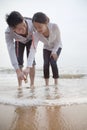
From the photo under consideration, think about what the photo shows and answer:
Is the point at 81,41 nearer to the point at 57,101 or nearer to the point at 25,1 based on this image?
the point at 25,1

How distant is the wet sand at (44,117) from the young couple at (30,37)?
1.03 ft

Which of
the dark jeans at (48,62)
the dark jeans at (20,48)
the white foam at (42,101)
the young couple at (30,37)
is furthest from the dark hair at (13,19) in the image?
the dark jeans at (48,62)

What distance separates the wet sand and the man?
1.03ft

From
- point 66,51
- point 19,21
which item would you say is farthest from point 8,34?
point 66,51

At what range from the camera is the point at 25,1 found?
9.58m

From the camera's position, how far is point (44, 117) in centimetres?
214

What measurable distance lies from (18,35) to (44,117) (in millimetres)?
1103

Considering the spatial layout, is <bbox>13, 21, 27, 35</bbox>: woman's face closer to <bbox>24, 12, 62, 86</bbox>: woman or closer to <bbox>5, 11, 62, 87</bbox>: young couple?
<bbox>5, 11, 62, 87</bbox>: young couple

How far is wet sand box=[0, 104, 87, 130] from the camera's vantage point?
1.91 metres

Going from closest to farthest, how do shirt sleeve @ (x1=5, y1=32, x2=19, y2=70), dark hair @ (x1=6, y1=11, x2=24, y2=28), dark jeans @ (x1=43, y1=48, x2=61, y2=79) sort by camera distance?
dark hair @ (x1=6, y1=11, x2=24, y2=28) → shirt sleeve @ (x1=5, y1=32, x2=19, y2=70) → dark jeans @ (x1=43, y1=48, x2=61, y2=79)

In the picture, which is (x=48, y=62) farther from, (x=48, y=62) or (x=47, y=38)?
(x=47, y=38)

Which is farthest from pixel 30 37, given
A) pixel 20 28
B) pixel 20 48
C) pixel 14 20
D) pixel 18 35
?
pixel 14 20

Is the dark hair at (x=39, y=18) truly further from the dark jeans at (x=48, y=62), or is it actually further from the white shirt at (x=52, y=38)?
the dark jeans at (x=48, y=62)

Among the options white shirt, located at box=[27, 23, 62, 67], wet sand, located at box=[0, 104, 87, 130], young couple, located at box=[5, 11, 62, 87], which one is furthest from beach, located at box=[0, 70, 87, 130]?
white shirt, located at box=[27, 23, 62, 67]
